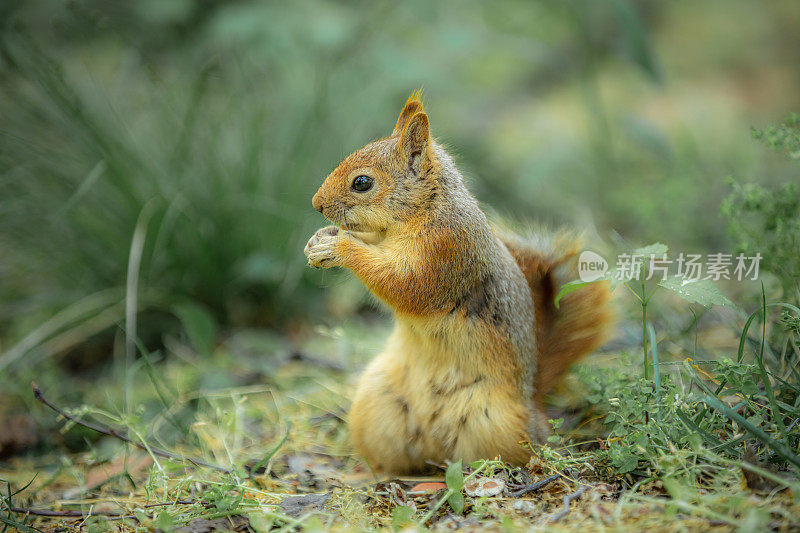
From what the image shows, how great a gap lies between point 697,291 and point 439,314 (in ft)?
2.60

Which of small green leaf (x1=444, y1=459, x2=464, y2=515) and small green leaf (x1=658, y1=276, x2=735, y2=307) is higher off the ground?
small green leaf (x1=658, y1=276, x2=735, y2=307)

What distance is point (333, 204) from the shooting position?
7.61ft

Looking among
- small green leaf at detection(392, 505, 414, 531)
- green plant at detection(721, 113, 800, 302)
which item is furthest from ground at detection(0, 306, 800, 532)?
green plant at detection(721, 113, 800, 302)

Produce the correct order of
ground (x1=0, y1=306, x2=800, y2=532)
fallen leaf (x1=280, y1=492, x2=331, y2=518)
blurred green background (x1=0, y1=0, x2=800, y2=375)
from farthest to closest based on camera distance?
blurred green background (x1=0, y1=0, x2=800, y2=375) → fallen leaf (x1=280, y1=492, x2=331, y2=518) → ground (x1=0, y1=306, x2=800, y2=532)

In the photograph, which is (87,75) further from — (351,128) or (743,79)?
(743,79)

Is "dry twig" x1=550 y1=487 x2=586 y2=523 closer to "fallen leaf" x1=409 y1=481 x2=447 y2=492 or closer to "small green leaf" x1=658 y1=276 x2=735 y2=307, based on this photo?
"fallen leaf" x1=409 y1=481 x2=447 y2=492

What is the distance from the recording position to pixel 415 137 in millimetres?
2330

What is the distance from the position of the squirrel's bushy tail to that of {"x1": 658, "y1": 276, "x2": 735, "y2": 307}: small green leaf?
1.48 ft

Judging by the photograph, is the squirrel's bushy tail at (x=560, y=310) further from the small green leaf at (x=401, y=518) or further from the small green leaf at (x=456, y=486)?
the small green leaf at (x=401, y=518)

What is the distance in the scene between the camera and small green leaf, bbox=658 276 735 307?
71.2 inches

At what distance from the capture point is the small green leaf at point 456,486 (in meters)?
1.86

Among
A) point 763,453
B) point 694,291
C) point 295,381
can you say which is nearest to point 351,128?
point 295,381

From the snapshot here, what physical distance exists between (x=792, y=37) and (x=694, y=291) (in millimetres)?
6862

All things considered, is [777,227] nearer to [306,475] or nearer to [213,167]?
[306,475]
